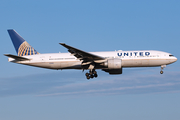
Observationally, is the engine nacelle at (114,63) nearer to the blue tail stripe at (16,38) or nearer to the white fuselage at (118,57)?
the white fuselage at (118,57)

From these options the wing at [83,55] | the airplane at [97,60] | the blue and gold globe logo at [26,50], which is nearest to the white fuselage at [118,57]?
the airplane at [97,60]

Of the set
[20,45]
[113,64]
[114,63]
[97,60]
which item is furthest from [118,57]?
[20,45]

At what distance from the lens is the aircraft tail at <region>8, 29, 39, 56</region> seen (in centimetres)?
4816

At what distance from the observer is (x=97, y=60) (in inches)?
1702

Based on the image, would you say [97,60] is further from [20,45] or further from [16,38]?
[16,38]

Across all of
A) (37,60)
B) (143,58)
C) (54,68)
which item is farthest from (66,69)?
(143,58)

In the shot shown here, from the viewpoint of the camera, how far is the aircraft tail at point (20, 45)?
158 ft

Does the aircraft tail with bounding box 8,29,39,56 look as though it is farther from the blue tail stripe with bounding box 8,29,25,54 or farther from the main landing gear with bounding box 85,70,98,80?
the main landing gear with bounding box 85,70,98,80

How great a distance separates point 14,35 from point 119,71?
17976mm

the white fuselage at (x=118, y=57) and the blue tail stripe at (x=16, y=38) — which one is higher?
→ the blue tail stripe at (x=16, y=38)

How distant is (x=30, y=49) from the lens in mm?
48312

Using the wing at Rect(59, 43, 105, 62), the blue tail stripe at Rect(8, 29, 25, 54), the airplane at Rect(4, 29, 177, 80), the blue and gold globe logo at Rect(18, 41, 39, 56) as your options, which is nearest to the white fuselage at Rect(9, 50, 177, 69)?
the airplane at Rect(4, 29, 177, 80)

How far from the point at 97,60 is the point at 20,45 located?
13761 mm

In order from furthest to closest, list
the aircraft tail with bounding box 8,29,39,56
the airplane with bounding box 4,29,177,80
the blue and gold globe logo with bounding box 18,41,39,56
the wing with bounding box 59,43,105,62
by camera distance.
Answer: the aircraft tail with bounding box 8,29,39,56
the blue and gold globe logo with bounding box 18,41,39,56
the airplane with bounding box 4,29,177,80
the wing with bounding box 59,43,105,62
